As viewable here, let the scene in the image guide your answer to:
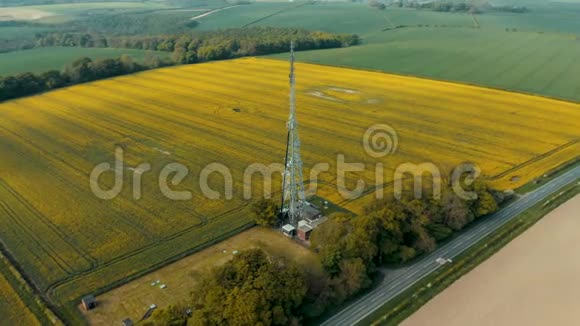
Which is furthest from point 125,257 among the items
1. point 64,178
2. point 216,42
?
point 216,42

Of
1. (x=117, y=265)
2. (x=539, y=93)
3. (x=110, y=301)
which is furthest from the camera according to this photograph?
(x=539, y=93)

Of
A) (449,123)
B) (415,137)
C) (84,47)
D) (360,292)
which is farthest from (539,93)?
(84,47)

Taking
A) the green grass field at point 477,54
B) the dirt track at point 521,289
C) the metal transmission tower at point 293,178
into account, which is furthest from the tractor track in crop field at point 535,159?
the green grass field at point 477,54

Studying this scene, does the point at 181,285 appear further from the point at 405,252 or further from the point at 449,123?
the point at 449,123

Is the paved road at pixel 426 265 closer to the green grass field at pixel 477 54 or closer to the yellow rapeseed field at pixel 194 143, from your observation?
the yellow rapeseed field at pixel 194 143

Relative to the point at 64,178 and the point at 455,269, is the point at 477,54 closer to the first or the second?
the point at 455,269

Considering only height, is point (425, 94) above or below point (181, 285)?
above

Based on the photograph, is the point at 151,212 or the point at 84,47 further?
the point at 84,47
